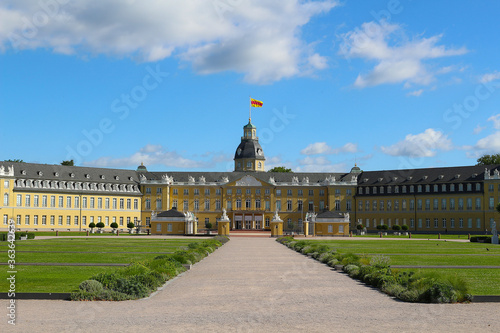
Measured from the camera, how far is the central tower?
130 m

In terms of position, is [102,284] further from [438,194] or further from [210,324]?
[438,194]

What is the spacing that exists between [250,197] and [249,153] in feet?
54.7

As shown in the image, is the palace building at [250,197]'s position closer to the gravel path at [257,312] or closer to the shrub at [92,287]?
the gravel path at [257,312]

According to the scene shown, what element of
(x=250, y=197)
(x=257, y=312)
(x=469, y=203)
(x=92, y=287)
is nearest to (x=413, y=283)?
(x=257, y=312)

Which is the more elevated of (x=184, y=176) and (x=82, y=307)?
(x=184, y=176)

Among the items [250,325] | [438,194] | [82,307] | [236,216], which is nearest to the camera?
[250,325]

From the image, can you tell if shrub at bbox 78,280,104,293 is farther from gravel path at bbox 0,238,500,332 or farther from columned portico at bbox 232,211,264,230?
columned portico at bbox 232,211,264,230

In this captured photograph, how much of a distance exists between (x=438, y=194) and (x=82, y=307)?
307ft

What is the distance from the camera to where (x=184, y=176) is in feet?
391

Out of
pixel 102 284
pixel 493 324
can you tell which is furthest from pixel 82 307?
pixel 493 324

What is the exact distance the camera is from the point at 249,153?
13062cm

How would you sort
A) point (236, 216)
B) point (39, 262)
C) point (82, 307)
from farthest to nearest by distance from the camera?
point (236, 216)
point (39, 262)
point (82, 307)

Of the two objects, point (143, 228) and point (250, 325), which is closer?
point (250, 325)

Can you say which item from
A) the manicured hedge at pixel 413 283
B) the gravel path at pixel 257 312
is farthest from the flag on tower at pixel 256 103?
the gravel path at pixel 257 312
